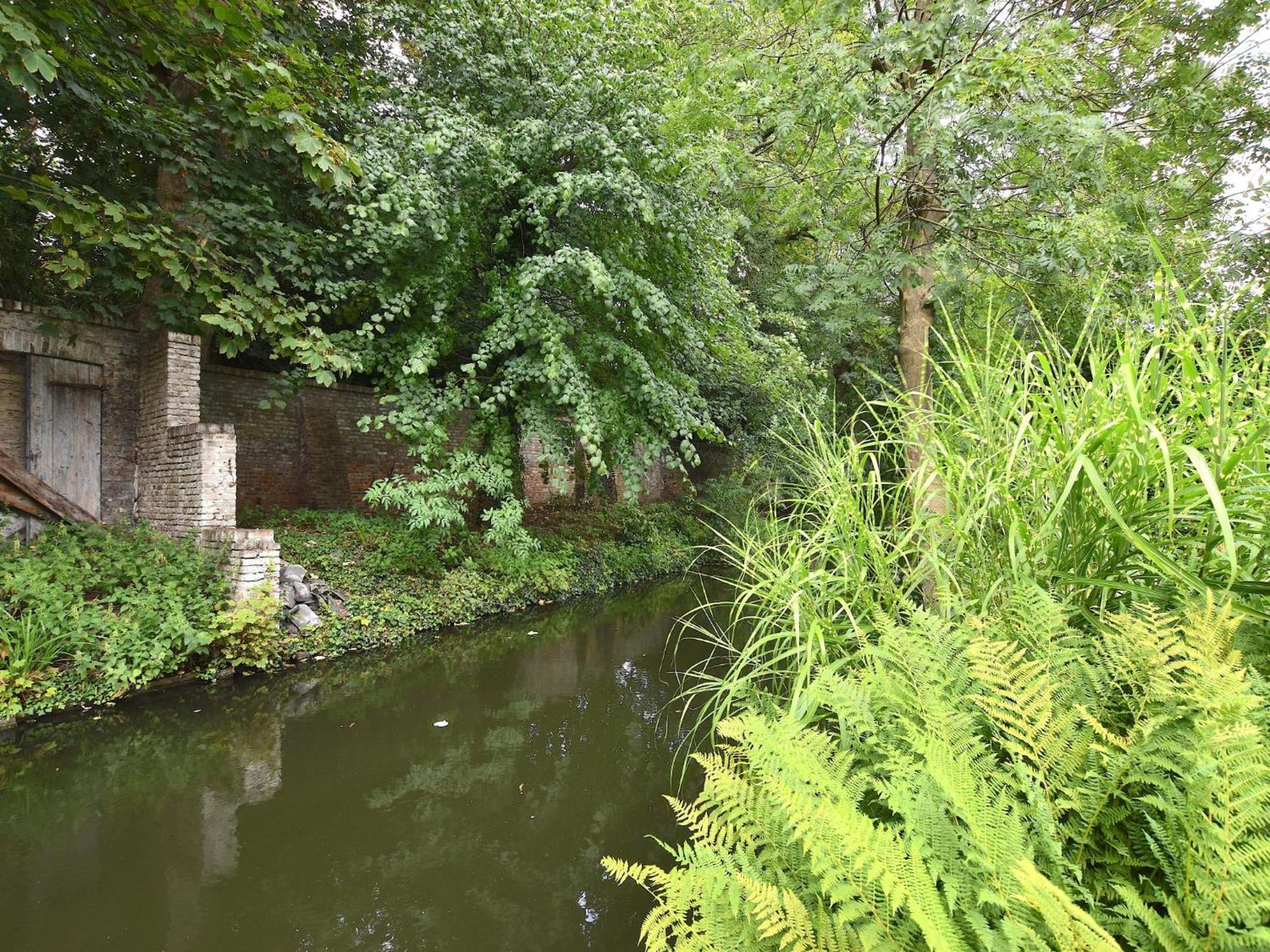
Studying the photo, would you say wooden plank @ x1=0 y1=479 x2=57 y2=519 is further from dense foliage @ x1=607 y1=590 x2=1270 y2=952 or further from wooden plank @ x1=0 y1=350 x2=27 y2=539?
dense foliage @ x1=607 y1=590 x2=1270 y2=952

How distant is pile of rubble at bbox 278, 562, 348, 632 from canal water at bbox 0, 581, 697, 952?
1.64ft

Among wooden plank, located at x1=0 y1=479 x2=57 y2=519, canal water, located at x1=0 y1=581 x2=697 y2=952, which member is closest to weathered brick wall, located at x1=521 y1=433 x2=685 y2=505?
canal water, located at x1=0 y1=581 x2=697 y2=952

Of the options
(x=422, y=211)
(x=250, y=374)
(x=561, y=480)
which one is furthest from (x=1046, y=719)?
(x=250, y=374)

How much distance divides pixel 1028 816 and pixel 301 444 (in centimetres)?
922

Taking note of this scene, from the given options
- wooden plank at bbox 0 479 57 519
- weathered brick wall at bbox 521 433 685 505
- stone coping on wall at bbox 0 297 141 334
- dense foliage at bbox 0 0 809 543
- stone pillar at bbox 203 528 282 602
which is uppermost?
dense foliage at bbox 0 0 809 543

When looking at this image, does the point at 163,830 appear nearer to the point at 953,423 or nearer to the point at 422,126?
the point at 953,423

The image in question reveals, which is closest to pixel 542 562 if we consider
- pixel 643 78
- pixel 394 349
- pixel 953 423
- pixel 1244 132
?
pixel 394 349

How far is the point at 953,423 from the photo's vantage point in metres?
2.13

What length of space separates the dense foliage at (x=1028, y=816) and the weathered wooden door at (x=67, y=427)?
7.26 m

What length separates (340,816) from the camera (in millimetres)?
3053

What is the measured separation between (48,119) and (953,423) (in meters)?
8.20

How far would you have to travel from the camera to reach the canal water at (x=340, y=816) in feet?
7.63

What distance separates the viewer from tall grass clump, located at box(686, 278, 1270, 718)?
1.29m

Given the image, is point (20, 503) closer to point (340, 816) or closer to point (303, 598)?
point (303, 598)
